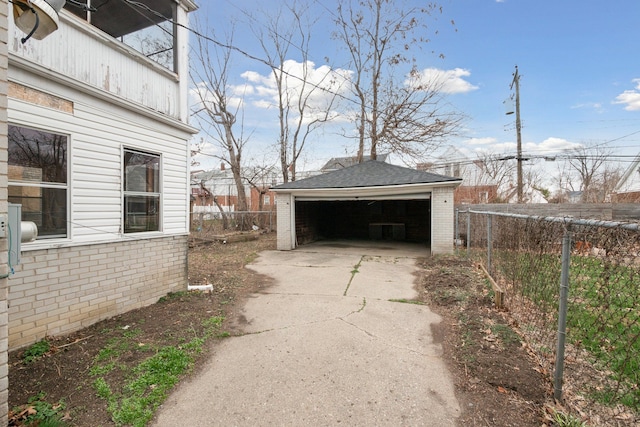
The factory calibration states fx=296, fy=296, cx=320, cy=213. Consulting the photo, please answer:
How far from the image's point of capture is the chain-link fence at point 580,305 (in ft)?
6.85

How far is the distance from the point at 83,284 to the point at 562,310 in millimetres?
4964

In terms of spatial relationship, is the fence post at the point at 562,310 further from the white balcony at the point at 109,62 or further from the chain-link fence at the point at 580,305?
the white balcony at the point at 109,62

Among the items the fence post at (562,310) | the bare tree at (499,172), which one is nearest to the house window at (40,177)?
the fence post at (562,310)

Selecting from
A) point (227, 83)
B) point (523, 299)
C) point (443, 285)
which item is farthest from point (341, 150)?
point (523, 299)

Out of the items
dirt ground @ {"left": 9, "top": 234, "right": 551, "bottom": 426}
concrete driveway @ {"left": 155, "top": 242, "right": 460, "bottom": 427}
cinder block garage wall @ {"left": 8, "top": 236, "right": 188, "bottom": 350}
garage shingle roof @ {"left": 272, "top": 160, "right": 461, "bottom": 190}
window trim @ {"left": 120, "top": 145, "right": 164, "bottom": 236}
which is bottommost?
concrete driveway @ {"left": 155, "top": 242, "right": 460, "bottom": 427}

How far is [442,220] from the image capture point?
903cm

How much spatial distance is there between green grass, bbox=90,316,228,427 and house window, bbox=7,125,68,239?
1547mm

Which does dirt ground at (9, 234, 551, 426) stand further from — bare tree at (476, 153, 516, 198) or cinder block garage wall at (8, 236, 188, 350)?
bare tree at (476, 153, 516, 198)

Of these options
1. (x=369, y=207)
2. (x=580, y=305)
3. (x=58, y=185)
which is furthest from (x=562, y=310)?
(x=369, y=207)

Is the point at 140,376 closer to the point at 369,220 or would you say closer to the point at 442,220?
the point at 442,220

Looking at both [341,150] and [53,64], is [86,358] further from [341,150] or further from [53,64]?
[341,150]

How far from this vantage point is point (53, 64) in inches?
131

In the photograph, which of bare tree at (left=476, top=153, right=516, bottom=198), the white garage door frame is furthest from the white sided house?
bare tree at (left=476, top=153, right=516, bottom=198)

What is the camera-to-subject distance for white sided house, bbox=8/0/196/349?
3178 millimetres
